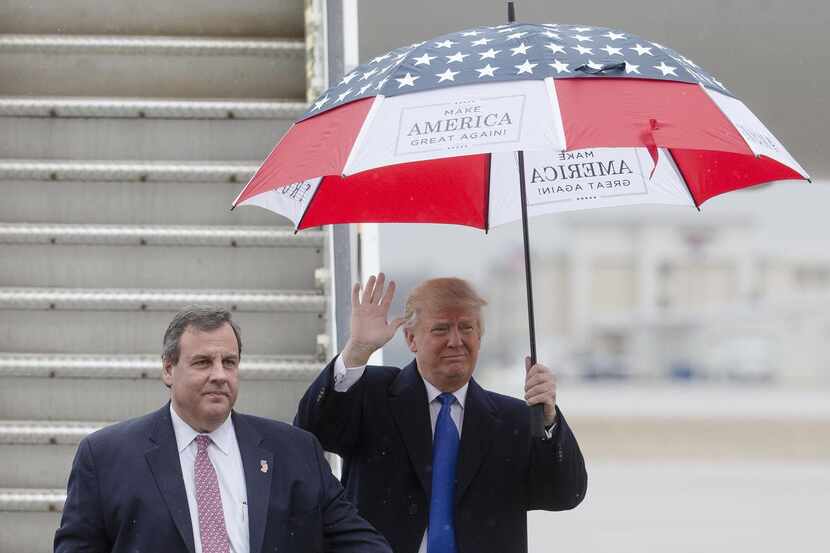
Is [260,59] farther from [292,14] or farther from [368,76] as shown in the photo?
[368,76]

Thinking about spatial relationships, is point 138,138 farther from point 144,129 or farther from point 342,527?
point 342,527

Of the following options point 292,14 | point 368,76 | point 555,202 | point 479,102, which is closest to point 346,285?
point 555,202

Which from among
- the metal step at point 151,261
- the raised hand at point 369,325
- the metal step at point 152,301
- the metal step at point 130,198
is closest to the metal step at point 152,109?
the metal step at point 130,198

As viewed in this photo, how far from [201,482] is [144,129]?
2.95 meters

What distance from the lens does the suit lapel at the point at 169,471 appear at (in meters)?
2.73

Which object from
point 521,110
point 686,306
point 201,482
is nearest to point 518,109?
point 521,110

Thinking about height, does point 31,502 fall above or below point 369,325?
below

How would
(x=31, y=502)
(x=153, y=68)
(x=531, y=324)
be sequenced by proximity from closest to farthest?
(x=531, y=324) → (x=31, y=502) → (x=153, y=68)

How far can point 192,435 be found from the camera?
2.86 metres

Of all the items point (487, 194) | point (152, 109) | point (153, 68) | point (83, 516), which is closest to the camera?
point (83, 516)

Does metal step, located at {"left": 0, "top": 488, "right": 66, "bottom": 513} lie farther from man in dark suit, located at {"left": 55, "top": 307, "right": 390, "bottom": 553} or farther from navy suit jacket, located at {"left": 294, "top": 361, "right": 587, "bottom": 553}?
man in dark suit, located at {"left": 55, "top": 307, "right": 390, "bottom": 553}

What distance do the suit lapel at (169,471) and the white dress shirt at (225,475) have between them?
1cm

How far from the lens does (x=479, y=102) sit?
287 cm

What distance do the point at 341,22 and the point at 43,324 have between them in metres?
1.61
